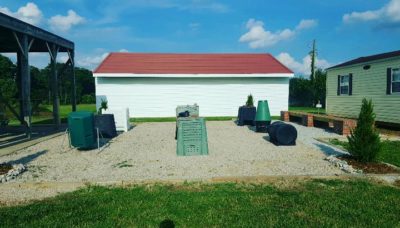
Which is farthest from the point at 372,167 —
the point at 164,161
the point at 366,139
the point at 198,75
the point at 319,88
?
the point at 319,88

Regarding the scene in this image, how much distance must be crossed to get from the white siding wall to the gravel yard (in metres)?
10.2

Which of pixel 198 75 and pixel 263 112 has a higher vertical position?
pixel 198 75

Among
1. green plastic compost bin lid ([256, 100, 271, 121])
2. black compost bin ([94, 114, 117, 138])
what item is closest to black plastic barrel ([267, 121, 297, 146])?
green plastic compost bin lid ([256, 100, 271, 121])

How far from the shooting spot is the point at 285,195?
4914 millimetres

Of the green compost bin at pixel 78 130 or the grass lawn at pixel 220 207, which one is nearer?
the grass lawn at pixel 220 207

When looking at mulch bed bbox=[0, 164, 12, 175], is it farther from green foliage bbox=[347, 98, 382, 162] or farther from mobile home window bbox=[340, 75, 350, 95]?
mobile home window bbox=[340, 75, 350, 95]

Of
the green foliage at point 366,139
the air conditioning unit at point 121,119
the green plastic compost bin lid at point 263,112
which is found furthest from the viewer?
the air conditioning unit at point 121,119

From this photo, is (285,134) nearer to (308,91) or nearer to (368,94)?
(368,94)

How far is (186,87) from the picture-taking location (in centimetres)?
2125

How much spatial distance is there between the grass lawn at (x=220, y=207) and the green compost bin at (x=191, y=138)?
2.90m

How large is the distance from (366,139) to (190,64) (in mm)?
17251

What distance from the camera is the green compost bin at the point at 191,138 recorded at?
27.5 feet

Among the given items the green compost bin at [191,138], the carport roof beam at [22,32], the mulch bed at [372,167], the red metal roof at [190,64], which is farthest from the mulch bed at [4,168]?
the red metal roof at [190,64]

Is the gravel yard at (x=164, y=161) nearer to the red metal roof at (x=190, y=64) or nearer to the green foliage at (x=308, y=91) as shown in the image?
the red metal roof at (x=190, y=64)
